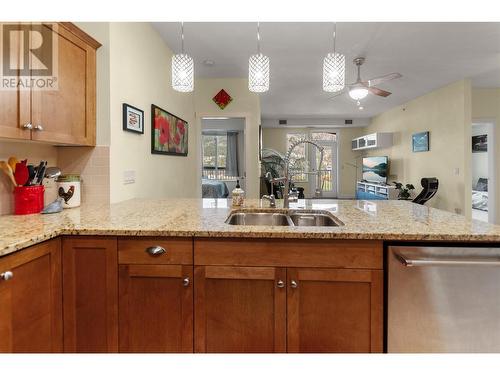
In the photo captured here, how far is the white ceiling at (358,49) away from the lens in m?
2.91

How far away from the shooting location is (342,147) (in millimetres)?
9070

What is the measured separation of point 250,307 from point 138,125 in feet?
6.03

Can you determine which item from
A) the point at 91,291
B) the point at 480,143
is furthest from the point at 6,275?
→ the point at 480,143

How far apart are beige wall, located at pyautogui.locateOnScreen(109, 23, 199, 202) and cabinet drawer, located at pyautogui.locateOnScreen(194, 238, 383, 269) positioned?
1.19m

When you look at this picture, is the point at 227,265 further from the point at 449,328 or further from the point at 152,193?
the point at 152,193

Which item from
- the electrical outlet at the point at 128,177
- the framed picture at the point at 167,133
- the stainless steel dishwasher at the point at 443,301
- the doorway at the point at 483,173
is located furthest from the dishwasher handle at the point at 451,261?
the doorway at the point at 483,173

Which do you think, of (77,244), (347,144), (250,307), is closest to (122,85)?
(77,244)

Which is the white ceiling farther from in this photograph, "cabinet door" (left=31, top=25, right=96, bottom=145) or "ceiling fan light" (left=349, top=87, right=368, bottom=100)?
"cabinet door" (left=31, top=25, right=96, bottom=145)

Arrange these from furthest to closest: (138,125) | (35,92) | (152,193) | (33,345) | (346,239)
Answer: (152,193) → (138,125) → (35,92) → (346,239) → (33,345)

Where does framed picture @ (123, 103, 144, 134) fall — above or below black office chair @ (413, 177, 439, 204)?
above

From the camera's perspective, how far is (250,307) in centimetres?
131

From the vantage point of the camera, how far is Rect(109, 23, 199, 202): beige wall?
215cm

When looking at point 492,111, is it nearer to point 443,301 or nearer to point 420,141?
point 420,141

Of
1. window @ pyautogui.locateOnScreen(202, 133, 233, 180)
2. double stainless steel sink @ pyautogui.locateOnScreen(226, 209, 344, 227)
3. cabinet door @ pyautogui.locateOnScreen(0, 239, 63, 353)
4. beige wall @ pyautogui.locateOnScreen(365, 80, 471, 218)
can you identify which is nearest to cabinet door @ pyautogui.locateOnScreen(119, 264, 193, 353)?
cabinet door @ pyautogui.locateOnScreen(0, 239, 63, 353)
